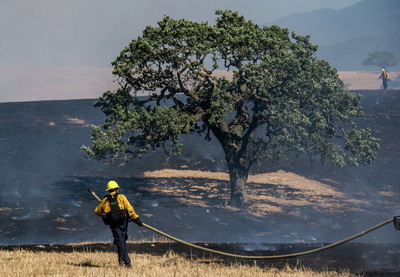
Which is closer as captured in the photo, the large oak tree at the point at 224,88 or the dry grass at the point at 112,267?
the dry grass at the point at 112,267

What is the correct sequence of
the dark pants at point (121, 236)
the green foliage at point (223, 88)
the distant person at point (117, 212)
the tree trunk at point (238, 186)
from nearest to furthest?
1. the distant person at point (117, 212)
2. the dark pants at point (121, 236)
3. the green foliage at point (223, 88)
4. the tree trunk at point (238, 186)

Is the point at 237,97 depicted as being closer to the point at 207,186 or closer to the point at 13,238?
the point at 207,186

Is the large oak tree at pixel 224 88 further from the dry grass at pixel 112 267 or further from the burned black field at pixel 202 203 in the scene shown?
the dry grass at pixel 112 267

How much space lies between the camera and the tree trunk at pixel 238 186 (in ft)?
136

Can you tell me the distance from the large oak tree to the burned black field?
3131 millimetres

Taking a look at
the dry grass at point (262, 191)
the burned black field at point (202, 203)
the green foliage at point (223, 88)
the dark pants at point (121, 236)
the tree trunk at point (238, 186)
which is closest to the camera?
the dark pants at point (121, 236)

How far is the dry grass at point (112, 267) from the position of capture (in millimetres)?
18016

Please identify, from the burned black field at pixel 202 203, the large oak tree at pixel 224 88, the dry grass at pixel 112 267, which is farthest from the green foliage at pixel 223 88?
the dry grass at pixel 112 267

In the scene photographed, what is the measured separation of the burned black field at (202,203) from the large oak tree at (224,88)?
3131 millimetres

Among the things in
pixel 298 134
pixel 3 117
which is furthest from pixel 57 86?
pixel 298 134

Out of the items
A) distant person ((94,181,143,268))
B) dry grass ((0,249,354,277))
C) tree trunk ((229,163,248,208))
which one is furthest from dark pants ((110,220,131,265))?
tree trunk ((229,163,248,208))

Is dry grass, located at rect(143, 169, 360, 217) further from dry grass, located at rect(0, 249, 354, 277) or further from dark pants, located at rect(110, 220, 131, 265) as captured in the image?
dark pants, located at rect(110, 220, 131, 265)

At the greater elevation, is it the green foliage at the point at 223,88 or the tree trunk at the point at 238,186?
the green foliage at the point at 223,88

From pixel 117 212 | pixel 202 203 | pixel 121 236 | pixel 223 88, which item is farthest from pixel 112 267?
pixel 202 203
